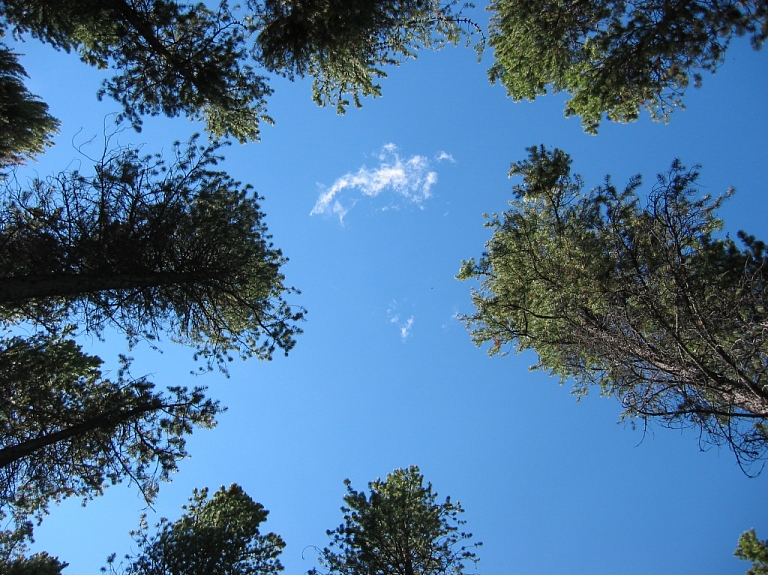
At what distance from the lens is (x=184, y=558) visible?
946 cm

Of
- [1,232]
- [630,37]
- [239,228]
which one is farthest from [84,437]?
[630,37]

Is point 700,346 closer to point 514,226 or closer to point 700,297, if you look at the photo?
point 700,297

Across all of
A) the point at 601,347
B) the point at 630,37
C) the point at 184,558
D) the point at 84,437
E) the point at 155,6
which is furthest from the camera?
the point at 184,558

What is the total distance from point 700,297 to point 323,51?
9.78 m

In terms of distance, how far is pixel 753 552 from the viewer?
1220 cm

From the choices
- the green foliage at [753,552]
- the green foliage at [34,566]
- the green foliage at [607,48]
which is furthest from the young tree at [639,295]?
the green foliage at [34,566]

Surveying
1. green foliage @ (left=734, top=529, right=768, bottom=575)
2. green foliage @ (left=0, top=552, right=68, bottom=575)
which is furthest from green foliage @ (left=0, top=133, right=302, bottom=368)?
green foliage @ (left=734, top=529, right=768, bottom=575)

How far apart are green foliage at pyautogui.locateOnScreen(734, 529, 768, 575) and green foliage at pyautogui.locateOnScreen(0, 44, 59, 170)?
91.9 feet

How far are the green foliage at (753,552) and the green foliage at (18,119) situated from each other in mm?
28015

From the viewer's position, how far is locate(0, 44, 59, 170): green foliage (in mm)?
11883

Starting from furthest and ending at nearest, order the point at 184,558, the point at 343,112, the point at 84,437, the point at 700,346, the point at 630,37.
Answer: the point at 343,112 < the point at 184,558 < the point at 84,437 < the point at 630,37 < the point at 700,346

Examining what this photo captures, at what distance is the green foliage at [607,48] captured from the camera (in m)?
6.29

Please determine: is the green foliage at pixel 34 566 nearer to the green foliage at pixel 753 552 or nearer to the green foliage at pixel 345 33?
the green foliage at pixel 345 33

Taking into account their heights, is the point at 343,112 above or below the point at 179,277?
above
